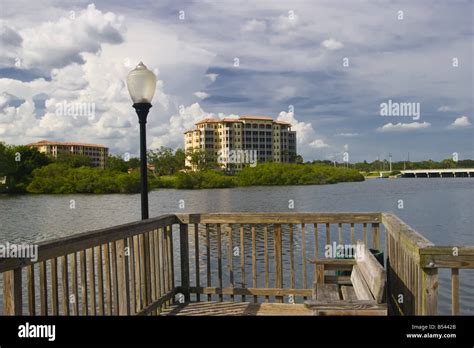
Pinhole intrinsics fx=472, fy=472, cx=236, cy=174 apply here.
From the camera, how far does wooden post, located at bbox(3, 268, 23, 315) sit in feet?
9.12

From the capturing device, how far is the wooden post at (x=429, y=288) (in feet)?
9.83

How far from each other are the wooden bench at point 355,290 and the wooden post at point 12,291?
1881 millimetres

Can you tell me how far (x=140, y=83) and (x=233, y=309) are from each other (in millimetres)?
2751

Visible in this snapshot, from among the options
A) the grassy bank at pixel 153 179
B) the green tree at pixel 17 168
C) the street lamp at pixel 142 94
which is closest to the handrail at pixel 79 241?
the street lamp at pixel 142 94

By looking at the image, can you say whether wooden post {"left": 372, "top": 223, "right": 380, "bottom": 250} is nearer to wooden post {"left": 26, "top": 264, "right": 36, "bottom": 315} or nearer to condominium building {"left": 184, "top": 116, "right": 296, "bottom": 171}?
wooden post {"left": 26, "top": 264, "right": 36, "bottom": 315}

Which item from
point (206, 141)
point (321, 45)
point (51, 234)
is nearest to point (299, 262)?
point (321, 45)

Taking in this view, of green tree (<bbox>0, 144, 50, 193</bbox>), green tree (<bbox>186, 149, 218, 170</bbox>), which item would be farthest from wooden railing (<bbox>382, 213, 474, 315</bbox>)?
green tree (<bbox>0, 144, 50, 193</bbox>)

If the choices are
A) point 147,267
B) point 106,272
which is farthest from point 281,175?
point 106,272
